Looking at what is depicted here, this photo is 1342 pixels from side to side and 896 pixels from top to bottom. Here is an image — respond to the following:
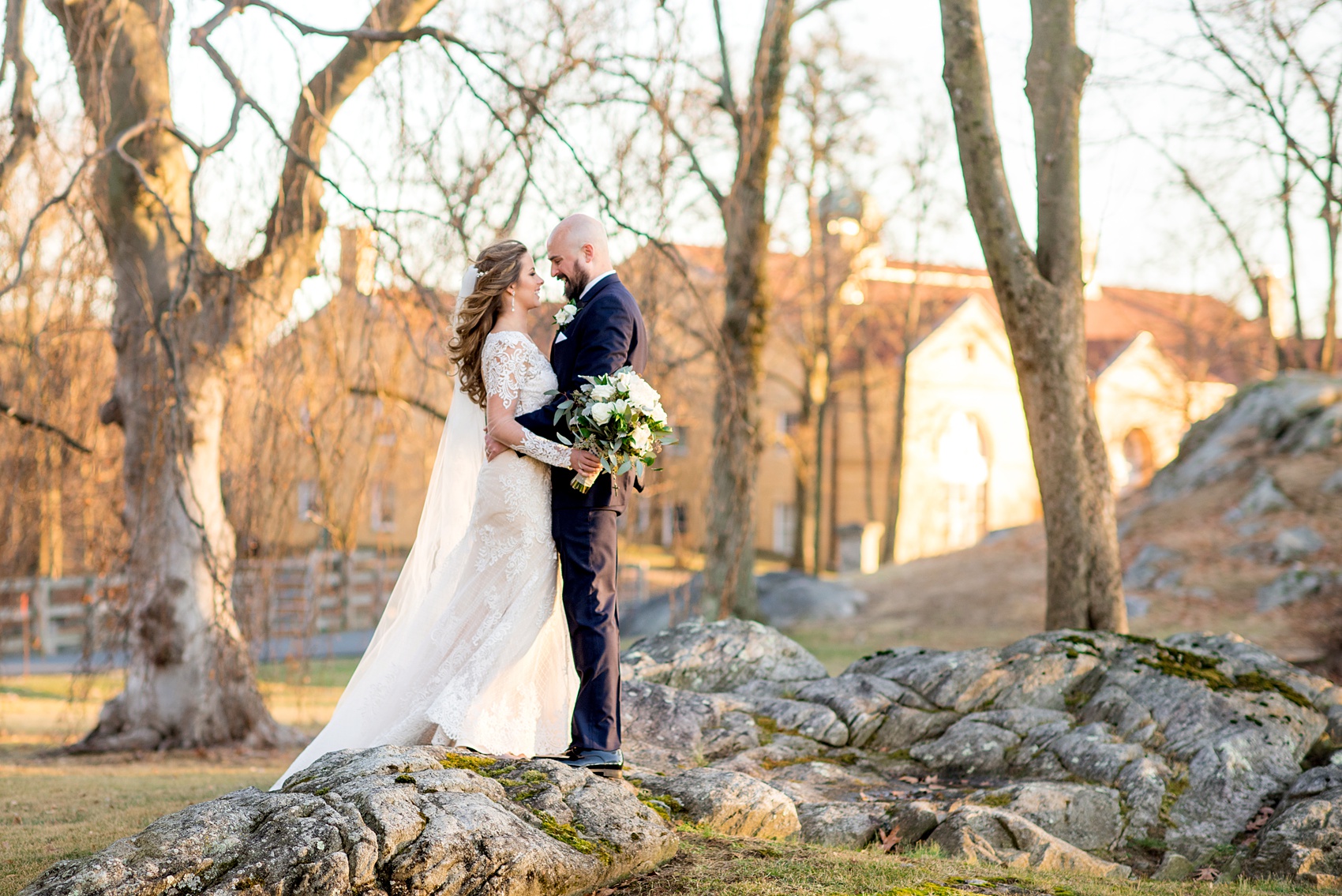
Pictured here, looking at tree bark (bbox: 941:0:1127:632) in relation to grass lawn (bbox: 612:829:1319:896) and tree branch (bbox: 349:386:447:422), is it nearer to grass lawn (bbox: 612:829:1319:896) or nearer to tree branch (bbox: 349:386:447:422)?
grass lawn (bbox: 612:829:1319:896)

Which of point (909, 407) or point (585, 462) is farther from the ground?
point (909, 407)

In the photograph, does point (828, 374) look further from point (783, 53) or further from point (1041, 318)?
point (1041, 318)

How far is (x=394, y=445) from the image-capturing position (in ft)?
31.2

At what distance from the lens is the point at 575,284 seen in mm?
4887

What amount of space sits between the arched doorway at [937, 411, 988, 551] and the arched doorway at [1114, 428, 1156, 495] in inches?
211

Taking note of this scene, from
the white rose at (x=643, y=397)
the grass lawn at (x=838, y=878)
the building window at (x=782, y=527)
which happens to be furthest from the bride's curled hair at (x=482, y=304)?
the building window at (x=782, y=527)

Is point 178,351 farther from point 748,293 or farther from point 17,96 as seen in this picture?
point 748,293

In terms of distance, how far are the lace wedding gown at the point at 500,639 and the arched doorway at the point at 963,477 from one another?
118 feet

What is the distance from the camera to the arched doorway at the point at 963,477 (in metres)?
39.8

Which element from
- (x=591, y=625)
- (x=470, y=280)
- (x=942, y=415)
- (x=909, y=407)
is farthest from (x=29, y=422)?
(x=942, y=415)

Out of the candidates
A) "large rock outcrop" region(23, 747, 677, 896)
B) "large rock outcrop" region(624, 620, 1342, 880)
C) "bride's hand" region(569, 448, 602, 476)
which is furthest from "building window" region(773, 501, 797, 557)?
"large rock outcrop" region(23, 747, 677, 896)

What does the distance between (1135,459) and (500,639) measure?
43.6 meters

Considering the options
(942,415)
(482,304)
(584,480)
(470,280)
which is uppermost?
(942,415)

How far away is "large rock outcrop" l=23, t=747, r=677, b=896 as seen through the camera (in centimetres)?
332
